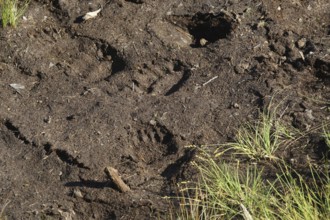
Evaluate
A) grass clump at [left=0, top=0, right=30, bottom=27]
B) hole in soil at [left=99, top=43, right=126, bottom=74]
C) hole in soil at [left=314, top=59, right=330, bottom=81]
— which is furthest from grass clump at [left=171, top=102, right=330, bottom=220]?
grass clump at [left=0, top=0, right=30, bottom=27]

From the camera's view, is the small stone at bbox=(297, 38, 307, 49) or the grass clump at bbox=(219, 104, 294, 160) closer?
the grass clump at bbox=(219, 104, 294, 160)

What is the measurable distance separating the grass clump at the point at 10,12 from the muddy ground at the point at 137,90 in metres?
0.06

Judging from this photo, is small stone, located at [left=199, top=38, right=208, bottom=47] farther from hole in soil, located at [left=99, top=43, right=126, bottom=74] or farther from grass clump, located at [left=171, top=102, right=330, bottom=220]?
grass clump, located at [left=171, top=102, right=330, bottom=220]

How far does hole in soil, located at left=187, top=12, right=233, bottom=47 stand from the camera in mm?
4094

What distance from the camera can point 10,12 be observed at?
13.9 ft

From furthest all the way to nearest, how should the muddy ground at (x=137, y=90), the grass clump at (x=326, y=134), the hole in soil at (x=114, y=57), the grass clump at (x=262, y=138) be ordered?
the hole in soil at (x=114, y=57)
the muddy ground at (x=137, y=90)
the grass clump at (x=262, y=138)
the grass clump at (x=326, y=134)

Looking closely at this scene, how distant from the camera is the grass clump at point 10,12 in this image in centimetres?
423

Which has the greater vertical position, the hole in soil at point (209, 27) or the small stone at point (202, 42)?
the hole in soil at point (209, 27)

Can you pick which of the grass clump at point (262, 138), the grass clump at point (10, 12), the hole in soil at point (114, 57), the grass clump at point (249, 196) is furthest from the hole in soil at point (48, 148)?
the grass clump at point (10, 12)

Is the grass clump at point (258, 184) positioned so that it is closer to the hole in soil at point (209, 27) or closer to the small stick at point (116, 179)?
the small stick at point (116, 179)

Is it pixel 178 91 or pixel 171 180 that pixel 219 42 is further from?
pixel 171 180

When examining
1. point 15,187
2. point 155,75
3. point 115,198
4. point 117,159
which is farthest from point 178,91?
point 15,187

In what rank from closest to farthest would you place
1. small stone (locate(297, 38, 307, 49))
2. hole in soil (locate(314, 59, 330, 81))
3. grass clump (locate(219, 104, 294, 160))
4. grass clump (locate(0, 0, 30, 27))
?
1. grass clump (locate(219, 104, 294, 160))
2. hole in soil (locate(314, 59, 330, 81))
3. small stone (locate(297, 38, 307, 49))
4. grass clump (locate(0, 0, 30, 27))

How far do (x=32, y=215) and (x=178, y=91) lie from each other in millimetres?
1088
